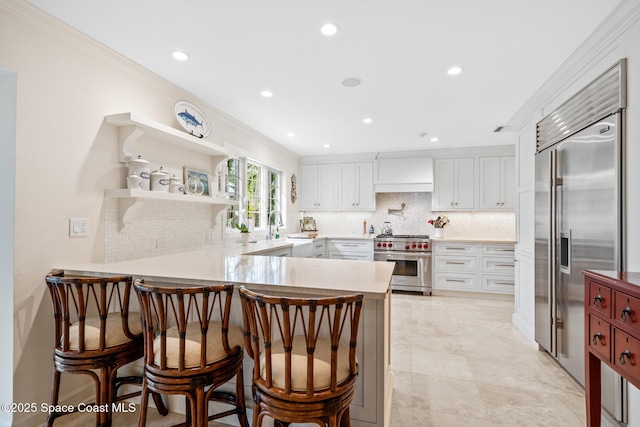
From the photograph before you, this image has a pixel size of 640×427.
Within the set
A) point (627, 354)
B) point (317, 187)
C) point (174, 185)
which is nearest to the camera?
point (627, 354)

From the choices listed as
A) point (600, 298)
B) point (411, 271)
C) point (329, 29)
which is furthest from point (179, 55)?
point (411, 271)

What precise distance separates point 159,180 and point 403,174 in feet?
13.3

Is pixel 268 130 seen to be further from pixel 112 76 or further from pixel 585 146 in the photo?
pixel 585 146

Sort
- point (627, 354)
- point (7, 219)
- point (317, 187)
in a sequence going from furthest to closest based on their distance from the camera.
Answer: point (317, 187) < point (7, 219) < point (627, 354)

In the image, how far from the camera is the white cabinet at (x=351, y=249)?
5266 mm

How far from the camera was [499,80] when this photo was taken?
2689mm

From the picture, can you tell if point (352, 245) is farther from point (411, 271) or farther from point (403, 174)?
point (403, 174)

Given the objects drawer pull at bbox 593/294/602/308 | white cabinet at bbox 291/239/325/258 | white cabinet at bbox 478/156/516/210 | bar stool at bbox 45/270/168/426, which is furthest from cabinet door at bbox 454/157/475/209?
bar stool at bbox 45/270/168/426

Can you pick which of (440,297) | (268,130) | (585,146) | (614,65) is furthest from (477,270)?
(268,130)

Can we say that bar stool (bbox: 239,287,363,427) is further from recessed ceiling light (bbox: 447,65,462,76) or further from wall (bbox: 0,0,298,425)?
recessed ceiling light (bbox: 447,65,462,76)

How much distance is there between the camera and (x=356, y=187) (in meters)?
5.70

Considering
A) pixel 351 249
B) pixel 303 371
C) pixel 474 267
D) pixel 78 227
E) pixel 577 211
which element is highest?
pixel 577 211

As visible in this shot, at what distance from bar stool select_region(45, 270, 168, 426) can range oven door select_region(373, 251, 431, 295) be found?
3990mm

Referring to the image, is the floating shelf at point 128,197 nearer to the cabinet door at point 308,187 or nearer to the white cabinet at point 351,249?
the white cabinet at point 351,249
